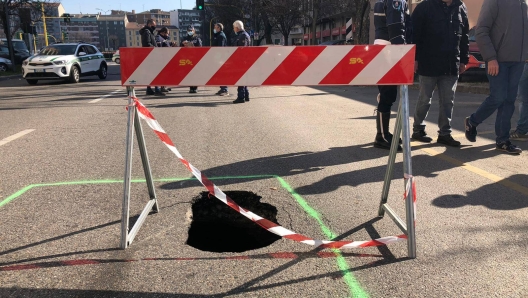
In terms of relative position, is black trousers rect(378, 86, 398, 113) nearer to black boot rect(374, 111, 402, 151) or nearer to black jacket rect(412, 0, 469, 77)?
black boot rect(374, 111, 402, 151)

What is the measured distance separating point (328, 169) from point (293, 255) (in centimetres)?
218

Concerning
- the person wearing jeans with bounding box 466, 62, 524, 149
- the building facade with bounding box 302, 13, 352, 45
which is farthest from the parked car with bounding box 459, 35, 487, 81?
the building facade with bounding box 302, 13, 352, 45

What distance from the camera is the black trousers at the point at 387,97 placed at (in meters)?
5.63

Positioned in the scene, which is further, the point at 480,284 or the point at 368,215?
the point at 368,215

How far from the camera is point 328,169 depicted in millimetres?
4973

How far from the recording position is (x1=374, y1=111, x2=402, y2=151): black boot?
5.84m

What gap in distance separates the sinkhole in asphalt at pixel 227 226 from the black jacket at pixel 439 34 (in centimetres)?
327

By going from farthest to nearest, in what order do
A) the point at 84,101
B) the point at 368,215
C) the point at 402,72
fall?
the point at 84,101 → the point at 368,215 → the point at 402,72

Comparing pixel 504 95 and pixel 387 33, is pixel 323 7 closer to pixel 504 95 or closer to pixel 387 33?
pixel 387 33

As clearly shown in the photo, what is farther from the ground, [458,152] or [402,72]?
[402,72]

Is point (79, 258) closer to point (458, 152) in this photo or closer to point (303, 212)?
point (303, 212)

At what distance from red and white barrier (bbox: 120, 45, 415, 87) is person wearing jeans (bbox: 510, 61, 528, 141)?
12.7 ft

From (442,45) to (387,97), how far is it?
1.00 m

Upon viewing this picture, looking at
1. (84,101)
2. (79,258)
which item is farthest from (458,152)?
(84,101)
